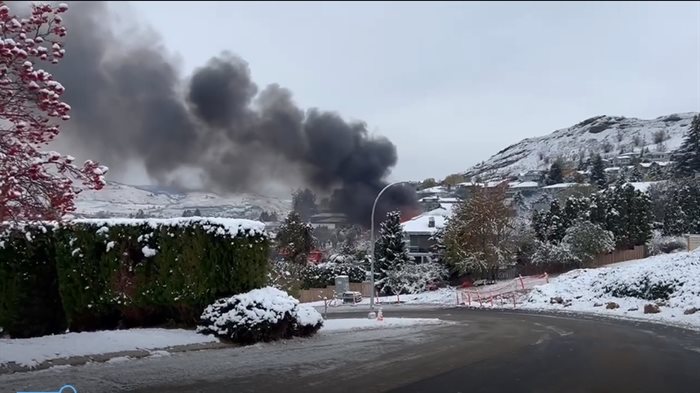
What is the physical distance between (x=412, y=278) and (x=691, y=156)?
38.4 m

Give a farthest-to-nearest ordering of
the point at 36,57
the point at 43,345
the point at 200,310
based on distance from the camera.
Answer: the point at 200,310, the point at 43,345, the point at 36,57

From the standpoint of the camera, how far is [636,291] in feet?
92.8

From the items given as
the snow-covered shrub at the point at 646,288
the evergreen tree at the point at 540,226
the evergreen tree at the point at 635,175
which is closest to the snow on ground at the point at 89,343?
the snow-covered shrub at the point at 646,288

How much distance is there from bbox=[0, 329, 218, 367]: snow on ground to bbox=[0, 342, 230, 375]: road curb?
0.37 feet

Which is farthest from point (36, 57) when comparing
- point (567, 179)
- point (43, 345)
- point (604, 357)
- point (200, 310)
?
point (567, 179)

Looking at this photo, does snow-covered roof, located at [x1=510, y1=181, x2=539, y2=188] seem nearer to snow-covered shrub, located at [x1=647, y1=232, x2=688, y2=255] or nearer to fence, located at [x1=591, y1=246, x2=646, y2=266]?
snow-covered shrub, located at [x1=647, y1=232, x2=688, y2=255]

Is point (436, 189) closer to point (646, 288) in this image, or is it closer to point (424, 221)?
point (424, 221)

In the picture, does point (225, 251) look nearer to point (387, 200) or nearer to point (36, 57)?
point (36, 57)

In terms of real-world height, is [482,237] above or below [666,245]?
above

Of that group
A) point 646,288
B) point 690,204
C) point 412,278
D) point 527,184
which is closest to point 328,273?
point 412,278

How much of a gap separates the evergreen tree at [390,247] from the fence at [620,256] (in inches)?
575

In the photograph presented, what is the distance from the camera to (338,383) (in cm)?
810

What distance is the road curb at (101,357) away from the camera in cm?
809

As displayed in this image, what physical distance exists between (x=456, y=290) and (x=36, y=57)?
1651 inches
